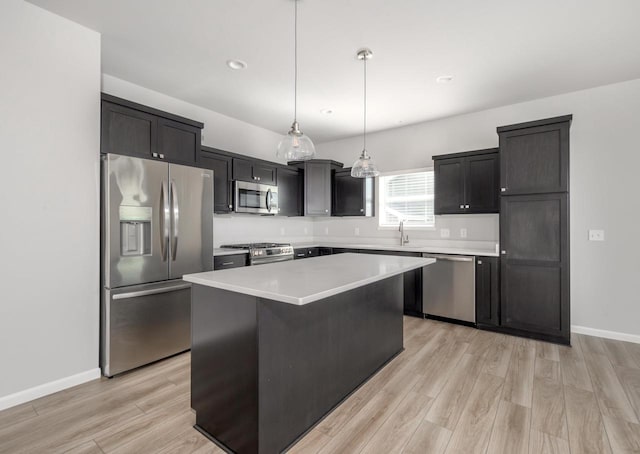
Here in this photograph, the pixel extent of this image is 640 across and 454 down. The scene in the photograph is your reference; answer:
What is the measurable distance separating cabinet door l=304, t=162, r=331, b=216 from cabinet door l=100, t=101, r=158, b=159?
2.63 m

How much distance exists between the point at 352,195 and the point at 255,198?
1.70 metres

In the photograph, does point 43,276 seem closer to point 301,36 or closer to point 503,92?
point 301,36

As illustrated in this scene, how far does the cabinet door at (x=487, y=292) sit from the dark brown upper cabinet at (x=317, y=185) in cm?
253

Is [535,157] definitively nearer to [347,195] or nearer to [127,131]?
[347,195]

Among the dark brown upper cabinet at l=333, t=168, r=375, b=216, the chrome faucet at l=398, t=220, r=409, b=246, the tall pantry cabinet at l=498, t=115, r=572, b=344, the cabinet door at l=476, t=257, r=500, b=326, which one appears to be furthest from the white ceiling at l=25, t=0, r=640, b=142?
the cabinet door at l=476, t=257, r=500, b=326

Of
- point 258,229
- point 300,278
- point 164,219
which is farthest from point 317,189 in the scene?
point 300,278

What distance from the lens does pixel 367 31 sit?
2.50 m

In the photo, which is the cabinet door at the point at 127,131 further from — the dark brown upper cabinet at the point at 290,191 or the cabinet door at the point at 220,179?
the dark brown upper cabinet at the point at 290,191

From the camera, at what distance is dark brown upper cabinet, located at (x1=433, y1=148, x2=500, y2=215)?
386cm

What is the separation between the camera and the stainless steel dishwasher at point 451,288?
12.3 feet

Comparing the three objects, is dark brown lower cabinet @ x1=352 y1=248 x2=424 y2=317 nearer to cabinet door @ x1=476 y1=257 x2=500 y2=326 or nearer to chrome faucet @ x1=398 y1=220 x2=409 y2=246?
chrome faucet @ x1=398 y1=220 x2=409 y2=246

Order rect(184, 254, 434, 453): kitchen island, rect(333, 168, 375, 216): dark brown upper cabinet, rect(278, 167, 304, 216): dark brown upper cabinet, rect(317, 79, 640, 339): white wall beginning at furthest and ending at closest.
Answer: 1. rect(333, 168, 375, 216): dark brown upper cabinet
2. rect(278, 167, 304, 216): dark brown upper cabinet
3. rect(317, 79, 640, 339): white wall
4. rect(184, 254, 434, 453): kitchen island

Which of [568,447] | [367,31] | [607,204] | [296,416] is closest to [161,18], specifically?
[367,31]

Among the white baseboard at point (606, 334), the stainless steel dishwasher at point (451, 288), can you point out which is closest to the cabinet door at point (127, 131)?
the stainless steel dishwasher at point (451, 288)
